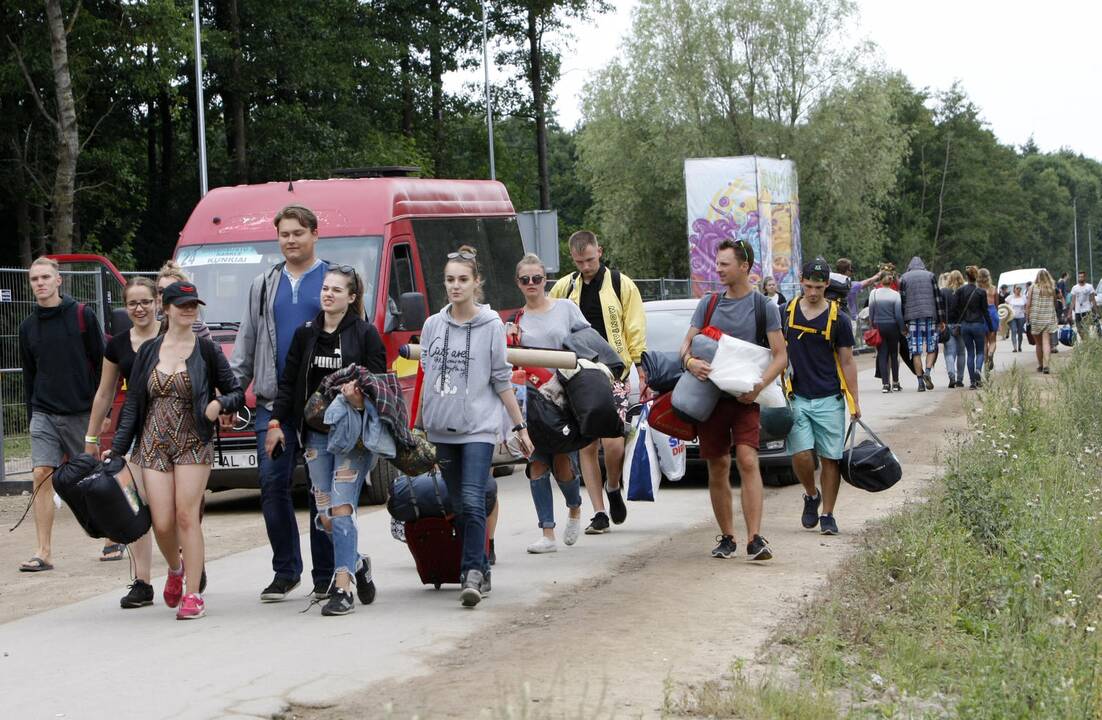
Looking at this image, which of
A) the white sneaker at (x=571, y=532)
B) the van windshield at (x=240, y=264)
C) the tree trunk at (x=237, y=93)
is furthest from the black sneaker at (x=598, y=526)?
the tree trunk at (x=237, y=93)

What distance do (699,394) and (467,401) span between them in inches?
65.2

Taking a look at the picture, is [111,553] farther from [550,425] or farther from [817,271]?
[817,271]

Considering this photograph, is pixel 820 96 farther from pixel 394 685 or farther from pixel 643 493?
pixel 394 685

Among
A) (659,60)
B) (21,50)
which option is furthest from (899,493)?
(659,60)

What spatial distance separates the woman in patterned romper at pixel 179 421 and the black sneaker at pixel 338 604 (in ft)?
2.22

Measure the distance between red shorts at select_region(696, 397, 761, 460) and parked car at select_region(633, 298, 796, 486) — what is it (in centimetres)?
366

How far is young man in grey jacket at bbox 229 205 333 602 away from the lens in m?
7.79

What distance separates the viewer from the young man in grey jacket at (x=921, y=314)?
2327cm

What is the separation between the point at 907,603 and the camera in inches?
281

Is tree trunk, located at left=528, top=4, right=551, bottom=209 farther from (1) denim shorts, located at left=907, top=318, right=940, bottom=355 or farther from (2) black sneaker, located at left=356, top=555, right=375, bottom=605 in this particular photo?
(2) black sneaker, located at left=356, top=555, right=375, bottom=605

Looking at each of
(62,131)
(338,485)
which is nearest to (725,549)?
(338,485)

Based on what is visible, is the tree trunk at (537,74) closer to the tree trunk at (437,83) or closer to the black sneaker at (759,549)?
the tree trunk at (437,83)

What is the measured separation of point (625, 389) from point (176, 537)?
330 centimetres

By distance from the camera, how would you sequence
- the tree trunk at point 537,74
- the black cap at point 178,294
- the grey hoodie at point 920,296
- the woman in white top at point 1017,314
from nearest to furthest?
the black cap at point 178,294 → the grey hoodie at point 920,296 → the woman in white top at point 1017,314 → the tree trunk at point 537,74
